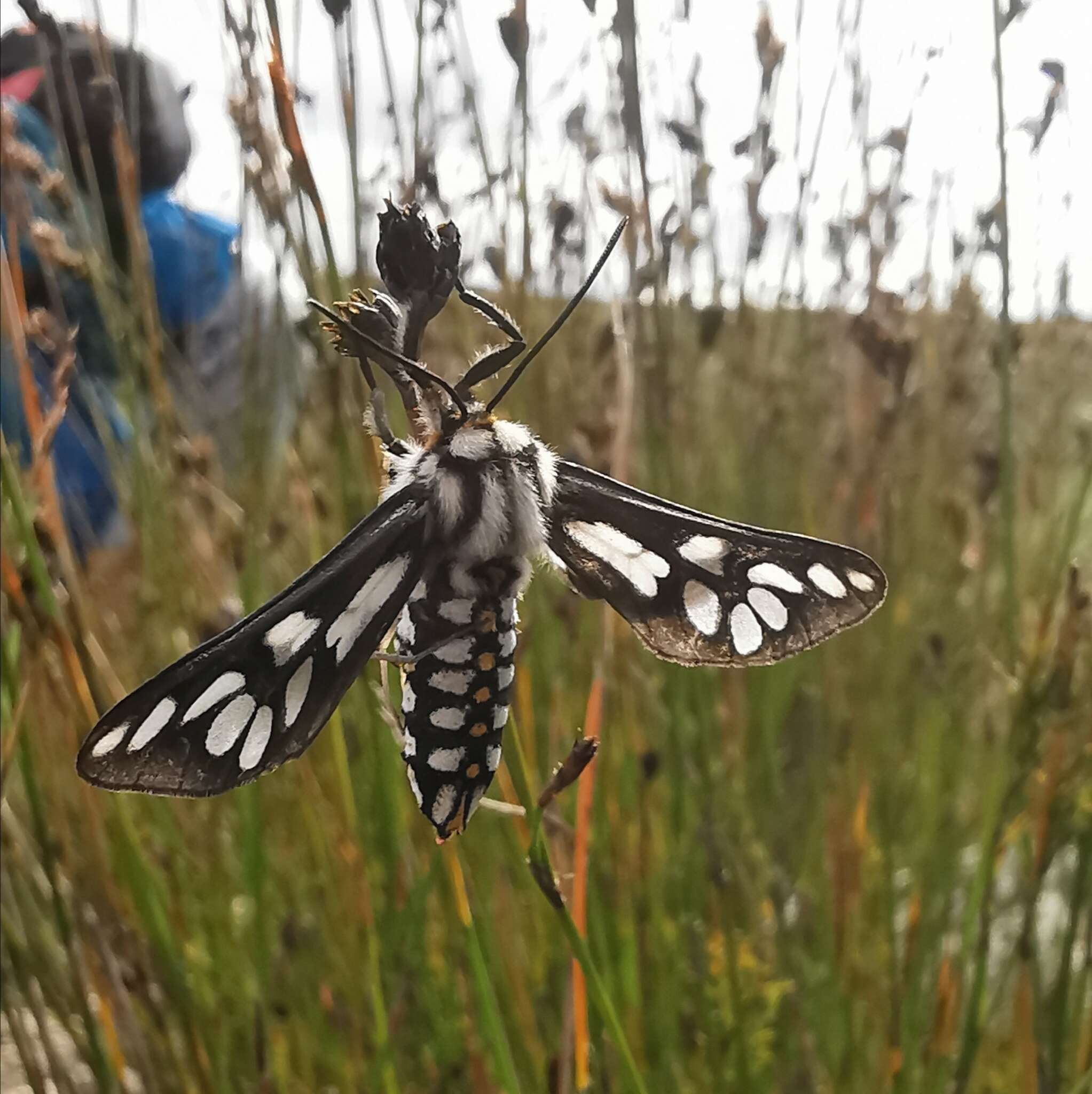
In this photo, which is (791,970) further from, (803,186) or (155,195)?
(155,195)

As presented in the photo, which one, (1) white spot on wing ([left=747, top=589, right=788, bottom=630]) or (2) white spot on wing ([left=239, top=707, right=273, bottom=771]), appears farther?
(1) white spot on wing ([left=747, top=589, right=788, bottom=630])

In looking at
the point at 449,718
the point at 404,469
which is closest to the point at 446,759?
the point at 449,718

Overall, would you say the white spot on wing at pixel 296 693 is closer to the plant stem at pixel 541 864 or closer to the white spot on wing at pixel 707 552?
the plant stem at pixel 541 864

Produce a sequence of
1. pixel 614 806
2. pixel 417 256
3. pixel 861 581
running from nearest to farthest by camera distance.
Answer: pixel 417 256
pixel 861 581
pixel 614 806

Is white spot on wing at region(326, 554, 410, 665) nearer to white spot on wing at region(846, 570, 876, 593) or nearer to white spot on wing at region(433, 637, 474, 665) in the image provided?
white spot on wing at region(433, 637, 474, 665)

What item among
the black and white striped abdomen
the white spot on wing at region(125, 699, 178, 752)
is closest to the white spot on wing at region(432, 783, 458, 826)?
the black and white striped abdomen

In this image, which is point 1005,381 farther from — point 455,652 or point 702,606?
point 455,652

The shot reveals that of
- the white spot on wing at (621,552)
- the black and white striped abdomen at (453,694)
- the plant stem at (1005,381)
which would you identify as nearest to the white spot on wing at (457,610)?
the black and white striped abdomen at (453,694)
